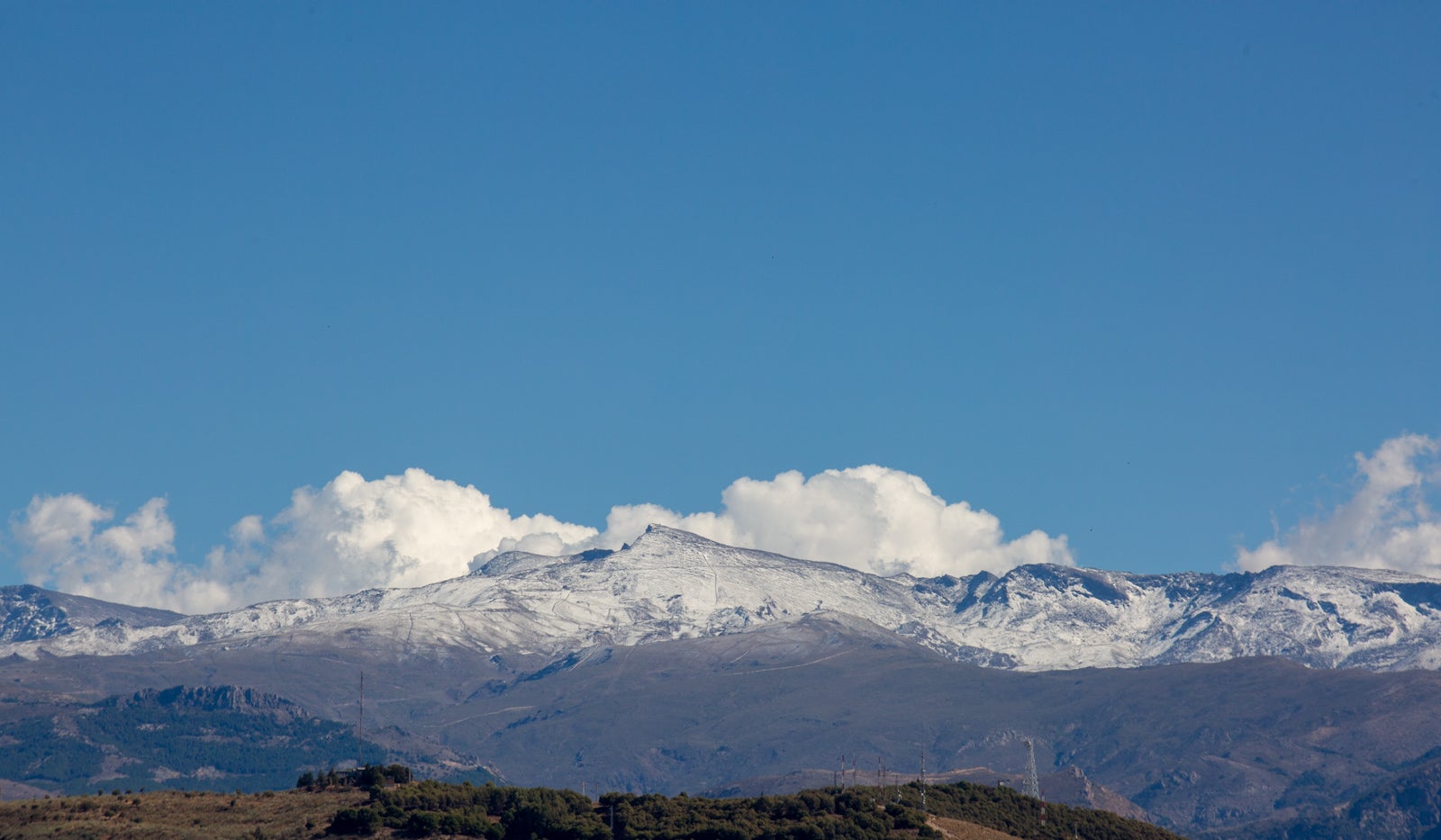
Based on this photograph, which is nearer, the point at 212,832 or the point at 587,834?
the point at 212,832

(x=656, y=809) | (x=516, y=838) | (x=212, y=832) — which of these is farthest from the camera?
(x=656, y=809)

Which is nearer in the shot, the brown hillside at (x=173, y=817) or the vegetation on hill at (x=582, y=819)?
the brown hillside at (x=173, y=817)

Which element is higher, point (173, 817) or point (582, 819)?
point (582, 819)

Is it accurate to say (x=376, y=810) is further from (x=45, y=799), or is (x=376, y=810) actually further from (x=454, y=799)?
(x=45, y=799)

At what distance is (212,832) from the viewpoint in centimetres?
17138

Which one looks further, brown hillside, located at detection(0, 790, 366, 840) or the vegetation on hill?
the vegetation on hill

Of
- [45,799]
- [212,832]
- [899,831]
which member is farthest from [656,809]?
[45,799]

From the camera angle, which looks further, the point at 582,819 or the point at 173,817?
the point at 582,819

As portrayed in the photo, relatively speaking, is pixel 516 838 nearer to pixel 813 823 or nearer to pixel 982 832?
pixel 813 823

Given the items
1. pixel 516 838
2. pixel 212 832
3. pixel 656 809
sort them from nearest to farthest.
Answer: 1. pixel 212 832
2. pixel 516 838
3. pixel 656 809

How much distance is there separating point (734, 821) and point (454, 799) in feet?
91.3

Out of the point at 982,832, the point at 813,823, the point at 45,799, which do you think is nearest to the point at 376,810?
the point at 45,799

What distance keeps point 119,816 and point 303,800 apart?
59.6 ft

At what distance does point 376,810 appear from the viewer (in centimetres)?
17888
